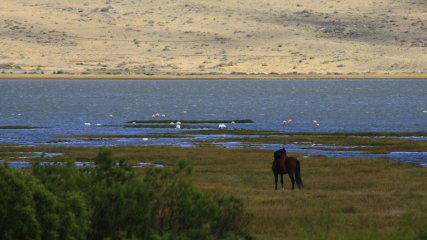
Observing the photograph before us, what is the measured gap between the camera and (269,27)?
165 m

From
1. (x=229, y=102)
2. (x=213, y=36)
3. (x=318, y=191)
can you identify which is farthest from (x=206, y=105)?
(x=213, y=36)

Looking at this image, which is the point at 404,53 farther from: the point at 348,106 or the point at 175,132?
the point at 175,132

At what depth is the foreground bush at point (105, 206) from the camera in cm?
1442

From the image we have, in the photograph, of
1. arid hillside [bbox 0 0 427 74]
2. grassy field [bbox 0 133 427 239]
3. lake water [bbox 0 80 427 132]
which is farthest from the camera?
arid hillside [bbox 0 0 427 74]

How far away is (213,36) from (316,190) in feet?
442

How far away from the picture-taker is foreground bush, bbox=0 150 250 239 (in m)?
14.4

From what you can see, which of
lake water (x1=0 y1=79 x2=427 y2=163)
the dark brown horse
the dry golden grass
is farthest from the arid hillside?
the dark brown horse

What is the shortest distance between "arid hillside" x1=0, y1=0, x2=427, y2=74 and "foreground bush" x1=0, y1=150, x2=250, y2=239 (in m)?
127

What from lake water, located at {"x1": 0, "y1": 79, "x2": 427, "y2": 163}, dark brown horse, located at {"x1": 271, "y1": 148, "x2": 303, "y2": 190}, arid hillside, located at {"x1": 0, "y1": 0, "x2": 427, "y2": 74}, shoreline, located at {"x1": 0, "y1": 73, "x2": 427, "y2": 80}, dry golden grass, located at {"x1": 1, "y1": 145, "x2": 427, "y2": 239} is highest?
arid hillside, located at {"x1": 0, "y1": 0, "x2": 427, "y2": 74}

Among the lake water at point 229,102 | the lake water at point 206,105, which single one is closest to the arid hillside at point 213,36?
the lake water at point 206,105

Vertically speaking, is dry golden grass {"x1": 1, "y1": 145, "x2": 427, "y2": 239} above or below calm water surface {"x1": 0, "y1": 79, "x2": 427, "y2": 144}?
below

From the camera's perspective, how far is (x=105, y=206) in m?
15.8

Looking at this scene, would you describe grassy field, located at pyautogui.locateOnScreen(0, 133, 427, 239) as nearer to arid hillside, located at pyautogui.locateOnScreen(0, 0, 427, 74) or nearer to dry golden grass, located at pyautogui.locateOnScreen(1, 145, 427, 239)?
dry golden grass, located at pyautogui.locateOnScreen(1, 145, 427, 239)

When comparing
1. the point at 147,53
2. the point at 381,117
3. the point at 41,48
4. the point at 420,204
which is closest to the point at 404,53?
the point at 147,53
